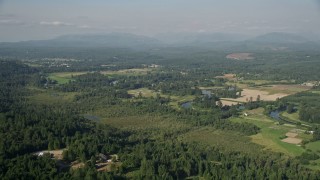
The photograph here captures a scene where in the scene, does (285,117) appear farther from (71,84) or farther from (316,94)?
(71,84)

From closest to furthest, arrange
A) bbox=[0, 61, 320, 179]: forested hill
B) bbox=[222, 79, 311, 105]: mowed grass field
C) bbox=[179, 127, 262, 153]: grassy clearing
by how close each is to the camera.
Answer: bbox=[0, 61, 320, 179]: forested hill
bbox=[179, 127, 262, 153]: grassy clearing
bbox=[222, 79, 311, 105]: mowed grass field

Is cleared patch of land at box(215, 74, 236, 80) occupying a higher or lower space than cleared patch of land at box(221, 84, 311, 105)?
higher

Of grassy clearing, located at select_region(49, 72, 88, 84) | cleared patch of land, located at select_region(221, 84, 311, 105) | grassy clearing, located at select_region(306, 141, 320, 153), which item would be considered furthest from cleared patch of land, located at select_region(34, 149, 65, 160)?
grassy clearing, located at select_region(49, 72, 88, 84)

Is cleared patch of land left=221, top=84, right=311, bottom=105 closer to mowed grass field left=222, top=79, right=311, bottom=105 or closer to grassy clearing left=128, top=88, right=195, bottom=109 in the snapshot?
mowed grass field left=222, top=79, right=311, bottom=105

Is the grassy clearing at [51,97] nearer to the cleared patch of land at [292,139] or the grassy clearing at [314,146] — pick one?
the cleared patch of land at [292,139]

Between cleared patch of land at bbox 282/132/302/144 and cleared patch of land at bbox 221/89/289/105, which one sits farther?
cleared patch of land at bbox 221/89/289/105

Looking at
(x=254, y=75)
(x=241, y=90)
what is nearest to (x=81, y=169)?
(x=241, y=90)

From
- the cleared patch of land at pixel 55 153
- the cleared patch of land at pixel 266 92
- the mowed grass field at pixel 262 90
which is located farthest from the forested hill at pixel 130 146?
the mowed grass field at pixel 262 90

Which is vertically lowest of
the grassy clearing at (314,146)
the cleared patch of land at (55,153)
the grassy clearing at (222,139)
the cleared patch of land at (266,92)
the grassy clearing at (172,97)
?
the grassy clearing at (314,146)

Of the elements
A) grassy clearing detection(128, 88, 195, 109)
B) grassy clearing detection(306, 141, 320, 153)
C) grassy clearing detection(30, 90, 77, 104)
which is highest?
grassy clearing detection(30, 90, 77, 104)
